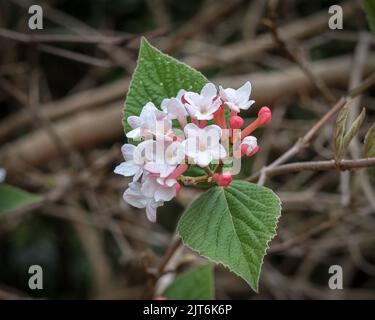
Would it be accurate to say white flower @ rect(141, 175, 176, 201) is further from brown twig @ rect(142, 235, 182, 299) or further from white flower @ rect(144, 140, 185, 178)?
brown twig @ rect(142, 235, 182, 299)

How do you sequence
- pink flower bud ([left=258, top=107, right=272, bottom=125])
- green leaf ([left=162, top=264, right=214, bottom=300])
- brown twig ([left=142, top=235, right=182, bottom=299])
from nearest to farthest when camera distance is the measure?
1. pink flower bud ([left=258, top=107, right=272, bottom=125])
2. brown twig ([left=142, top=235, right=182, bottom=299])
3. green leaf ([left=162, top=264, right=214, bottom=300])

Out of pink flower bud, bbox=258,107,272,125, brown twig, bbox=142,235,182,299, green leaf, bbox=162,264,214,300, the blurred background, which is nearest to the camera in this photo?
pink flower bud, bbox=258,107,272,125

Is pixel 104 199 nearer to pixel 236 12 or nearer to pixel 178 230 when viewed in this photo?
pixel 236 12

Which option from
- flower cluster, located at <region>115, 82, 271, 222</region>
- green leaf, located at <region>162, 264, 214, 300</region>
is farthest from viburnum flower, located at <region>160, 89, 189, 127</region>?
green leaf, located at <region>162, 264, 214, 300</region>

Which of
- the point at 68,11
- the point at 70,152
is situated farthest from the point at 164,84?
the point at 68,11

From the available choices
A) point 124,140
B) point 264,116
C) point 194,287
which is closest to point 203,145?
point 264,116

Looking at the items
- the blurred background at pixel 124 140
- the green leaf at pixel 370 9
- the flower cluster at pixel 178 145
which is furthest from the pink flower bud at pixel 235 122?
the blurred background at pixel 124 140

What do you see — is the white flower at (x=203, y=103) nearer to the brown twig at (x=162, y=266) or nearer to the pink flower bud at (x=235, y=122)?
the pink flower bud at (x=235, y=122)
